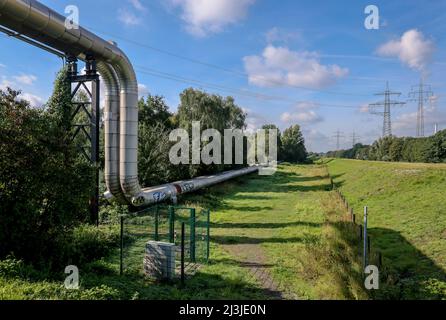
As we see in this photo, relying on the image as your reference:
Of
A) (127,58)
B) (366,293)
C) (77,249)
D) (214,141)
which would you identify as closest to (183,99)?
(214,141)

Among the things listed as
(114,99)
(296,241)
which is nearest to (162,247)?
(296,241)

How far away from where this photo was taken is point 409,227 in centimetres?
1200

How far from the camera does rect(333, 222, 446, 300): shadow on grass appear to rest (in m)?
6.39

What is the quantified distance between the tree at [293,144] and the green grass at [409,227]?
63681 millimetres

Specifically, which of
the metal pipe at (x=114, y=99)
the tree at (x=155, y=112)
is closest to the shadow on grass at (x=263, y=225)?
the metal pipe at (x=114, y=99)

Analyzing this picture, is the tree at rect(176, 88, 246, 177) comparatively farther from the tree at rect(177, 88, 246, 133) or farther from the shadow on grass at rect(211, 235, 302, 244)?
the shadow on grass at rect(211, 235, 302, 244)

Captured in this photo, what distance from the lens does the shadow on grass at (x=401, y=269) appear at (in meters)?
6.39

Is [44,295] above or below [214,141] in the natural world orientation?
below

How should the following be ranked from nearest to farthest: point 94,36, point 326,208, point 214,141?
point 94,36
point 326,208
point 214,141

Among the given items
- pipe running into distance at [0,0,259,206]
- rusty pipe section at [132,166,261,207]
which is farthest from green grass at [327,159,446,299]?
pipe running into distance at [0,0,259,206]
